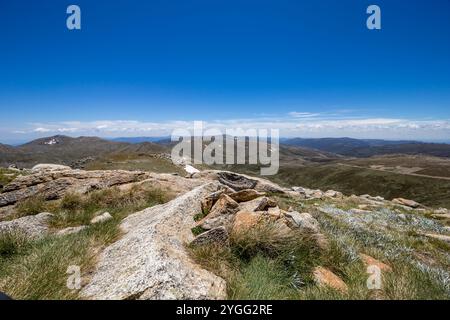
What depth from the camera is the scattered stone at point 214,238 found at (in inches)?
260

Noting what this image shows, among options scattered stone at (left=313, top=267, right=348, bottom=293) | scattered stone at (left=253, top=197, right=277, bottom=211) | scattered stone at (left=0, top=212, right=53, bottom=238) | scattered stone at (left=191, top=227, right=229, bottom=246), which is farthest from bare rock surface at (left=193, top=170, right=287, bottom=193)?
scattered stone at (left=313, top=267, right=348, bottom=293)

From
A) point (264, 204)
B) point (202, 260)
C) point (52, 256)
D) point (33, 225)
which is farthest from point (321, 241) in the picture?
point (33, 225)

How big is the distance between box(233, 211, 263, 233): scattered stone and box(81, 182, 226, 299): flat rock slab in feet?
4.21

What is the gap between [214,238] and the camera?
667cm

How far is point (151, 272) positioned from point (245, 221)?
2.94m

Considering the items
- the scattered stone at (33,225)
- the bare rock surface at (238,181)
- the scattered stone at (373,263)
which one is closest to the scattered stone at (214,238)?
the scattered stone at (373,263)

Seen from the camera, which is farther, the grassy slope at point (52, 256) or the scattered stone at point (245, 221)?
the scattered stone at point (245, 221)

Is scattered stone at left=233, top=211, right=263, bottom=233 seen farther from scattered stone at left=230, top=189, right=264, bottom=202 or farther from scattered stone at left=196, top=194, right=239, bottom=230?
scattered stone at left=230, top=189, right=264, bottom=202

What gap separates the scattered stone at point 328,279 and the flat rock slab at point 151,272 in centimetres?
214

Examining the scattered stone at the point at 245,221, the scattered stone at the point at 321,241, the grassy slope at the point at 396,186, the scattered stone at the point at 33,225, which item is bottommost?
the grassy slope at the point at 396,186

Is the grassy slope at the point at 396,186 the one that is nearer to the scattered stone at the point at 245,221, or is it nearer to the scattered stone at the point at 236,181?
the scattered stone at the point at 236,181

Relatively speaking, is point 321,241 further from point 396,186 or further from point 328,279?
point 396,186
